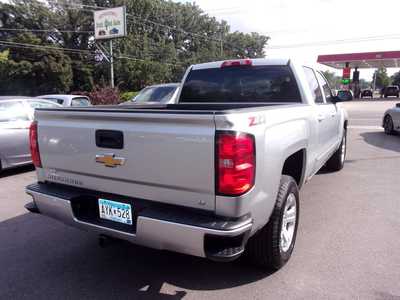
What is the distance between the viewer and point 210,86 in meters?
4.64

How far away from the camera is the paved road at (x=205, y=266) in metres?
2.89

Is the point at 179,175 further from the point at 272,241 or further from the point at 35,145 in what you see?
the point at 35,145

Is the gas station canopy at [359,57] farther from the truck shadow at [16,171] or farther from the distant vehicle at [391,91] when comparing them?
the truck shadow at [16,171]

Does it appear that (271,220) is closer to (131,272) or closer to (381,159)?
(131,272)

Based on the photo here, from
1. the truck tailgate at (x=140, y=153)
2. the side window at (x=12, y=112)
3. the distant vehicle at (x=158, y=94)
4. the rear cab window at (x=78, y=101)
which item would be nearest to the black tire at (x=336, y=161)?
the truck tailgate at (x=140, y=153)

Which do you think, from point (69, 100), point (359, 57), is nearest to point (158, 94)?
point (69, 100)

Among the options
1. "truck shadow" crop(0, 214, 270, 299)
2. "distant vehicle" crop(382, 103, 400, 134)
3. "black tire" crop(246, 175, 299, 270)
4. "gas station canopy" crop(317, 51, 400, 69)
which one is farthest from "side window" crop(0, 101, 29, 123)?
→ "gas station canopy" crop(317, 51, 400, 69)

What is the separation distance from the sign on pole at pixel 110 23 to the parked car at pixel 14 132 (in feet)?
82.5

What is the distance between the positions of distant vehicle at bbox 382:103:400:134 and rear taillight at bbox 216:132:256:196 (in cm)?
1058

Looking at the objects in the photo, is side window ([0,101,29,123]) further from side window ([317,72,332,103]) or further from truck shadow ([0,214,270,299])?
side window ([317,72,332,103])

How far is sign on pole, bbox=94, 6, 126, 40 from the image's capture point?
1200 inches

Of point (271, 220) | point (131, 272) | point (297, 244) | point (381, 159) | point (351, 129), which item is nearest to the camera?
point (271, 220)

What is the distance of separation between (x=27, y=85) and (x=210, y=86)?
44251 millimetres

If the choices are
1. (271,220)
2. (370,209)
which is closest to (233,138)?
(271,220)
